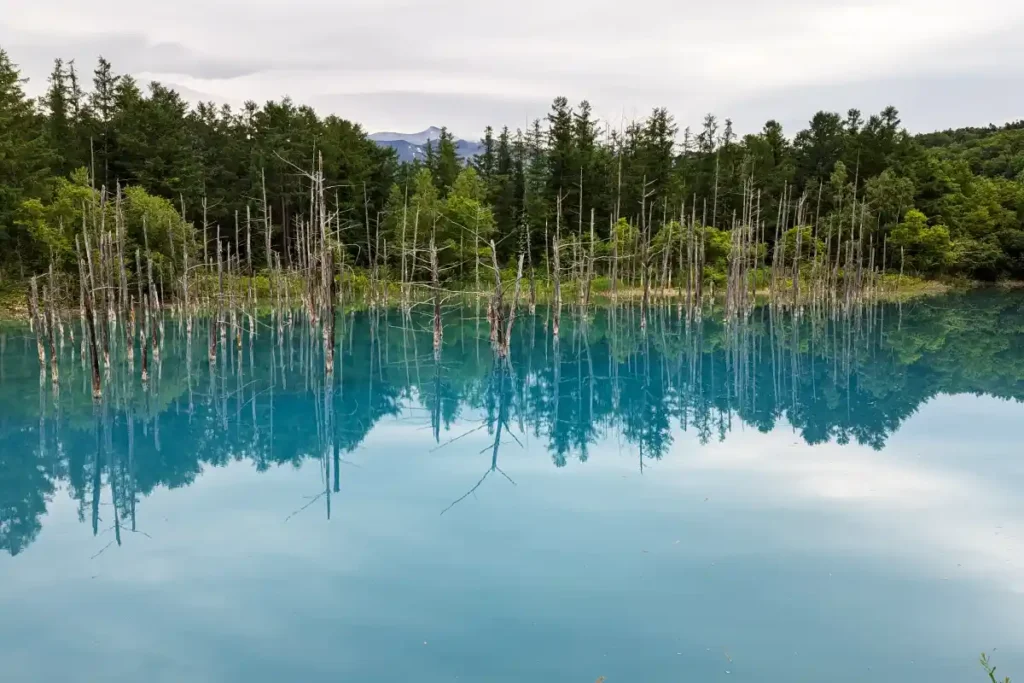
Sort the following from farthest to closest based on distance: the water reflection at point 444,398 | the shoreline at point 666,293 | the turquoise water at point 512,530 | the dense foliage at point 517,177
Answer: the dense foliage at point 517,177 → the shoreline at point 666,293 → the water reflection at point 444,398 → the turquoise water at point 512,530

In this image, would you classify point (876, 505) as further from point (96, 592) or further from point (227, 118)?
point (227, 118)

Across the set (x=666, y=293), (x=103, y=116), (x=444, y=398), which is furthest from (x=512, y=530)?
(x=103, y=116)

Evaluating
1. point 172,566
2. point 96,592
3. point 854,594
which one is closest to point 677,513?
point 854,594

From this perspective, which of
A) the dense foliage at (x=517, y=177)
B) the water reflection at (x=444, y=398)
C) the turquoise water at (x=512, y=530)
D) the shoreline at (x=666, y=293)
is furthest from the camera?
the dense foliage at (x=517, y=177)

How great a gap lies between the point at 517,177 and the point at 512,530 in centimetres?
5000

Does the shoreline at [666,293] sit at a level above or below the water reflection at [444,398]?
above

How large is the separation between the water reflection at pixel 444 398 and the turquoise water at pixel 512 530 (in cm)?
11

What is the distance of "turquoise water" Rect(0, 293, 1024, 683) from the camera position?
6.52 meters

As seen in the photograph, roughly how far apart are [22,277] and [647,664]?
3729 cm

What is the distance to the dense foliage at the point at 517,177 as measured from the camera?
43281mm

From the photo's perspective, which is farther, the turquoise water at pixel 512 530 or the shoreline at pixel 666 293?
the shoreline at pixel 666 293

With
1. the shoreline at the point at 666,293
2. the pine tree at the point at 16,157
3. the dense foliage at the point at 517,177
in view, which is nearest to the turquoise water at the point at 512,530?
the shoreline at the point at 666,293

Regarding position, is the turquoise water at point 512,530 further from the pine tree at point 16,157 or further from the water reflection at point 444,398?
the pine tree at point 16,157

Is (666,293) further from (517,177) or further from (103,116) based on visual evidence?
(103,116)
